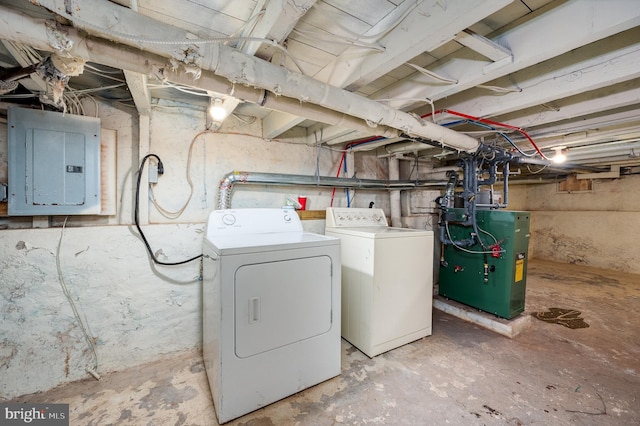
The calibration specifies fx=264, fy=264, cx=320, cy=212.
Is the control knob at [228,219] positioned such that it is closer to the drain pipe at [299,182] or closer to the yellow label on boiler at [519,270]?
the drain pipe at [299,182]

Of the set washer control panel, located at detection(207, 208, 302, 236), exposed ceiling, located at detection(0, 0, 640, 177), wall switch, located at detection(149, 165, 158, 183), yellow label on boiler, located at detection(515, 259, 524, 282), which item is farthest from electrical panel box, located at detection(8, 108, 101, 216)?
yellow label on boiler, located at detection(515, 259, 524, 282)

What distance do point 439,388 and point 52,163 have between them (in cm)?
292

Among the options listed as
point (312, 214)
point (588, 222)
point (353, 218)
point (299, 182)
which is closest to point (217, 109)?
point (299, 182)

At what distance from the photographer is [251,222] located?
2.12 metres

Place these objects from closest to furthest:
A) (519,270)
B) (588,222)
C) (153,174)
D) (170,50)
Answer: (170,50) → (153,174) → (519,270) → (588,222)

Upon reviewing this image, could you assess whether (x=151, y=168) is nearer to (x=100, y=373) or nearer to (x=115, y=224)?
(x=115, y=224)

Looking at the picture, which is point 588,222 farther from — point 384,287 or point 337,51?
point 337,51

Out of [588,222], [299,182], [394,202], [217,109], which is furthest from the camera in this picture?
[588,222]

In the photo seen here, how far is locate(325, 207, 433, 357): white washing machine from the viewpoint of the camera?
2125 millimetres

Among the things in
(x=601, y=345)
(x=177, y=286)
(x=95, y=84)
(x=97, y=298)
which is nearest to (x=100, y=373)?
(x=97, y=298)

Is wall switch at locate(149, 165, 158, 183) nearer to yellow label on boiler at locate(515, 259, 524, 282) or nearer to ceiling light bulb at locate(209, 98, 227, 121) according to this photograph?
ceiling light bulb at locate(209, 98, 227, 121)

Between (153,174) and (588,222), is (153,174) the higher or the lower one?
the higher one

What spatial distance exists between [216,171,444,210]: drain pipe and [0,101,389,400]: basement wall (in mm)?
145

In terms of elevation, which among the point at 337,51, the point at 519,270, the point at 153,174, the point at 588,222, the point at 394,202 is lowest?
the point at 519,270
